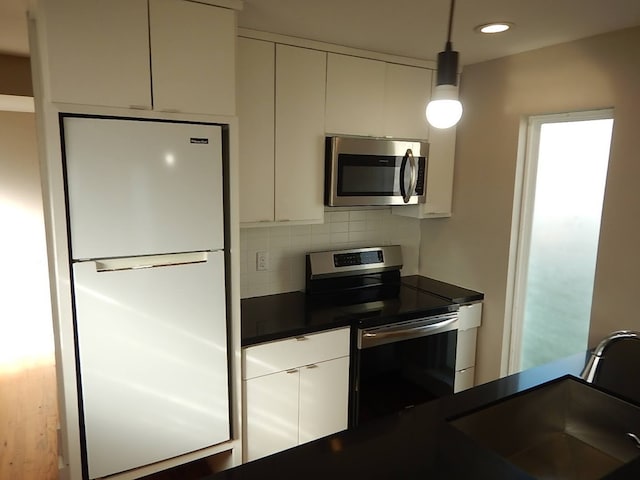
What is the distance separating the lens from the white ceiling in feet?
6.41

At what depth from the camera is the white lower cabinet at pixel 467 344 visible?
118 inches

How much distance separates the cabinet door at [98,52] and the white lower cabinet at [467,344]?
7.40ft

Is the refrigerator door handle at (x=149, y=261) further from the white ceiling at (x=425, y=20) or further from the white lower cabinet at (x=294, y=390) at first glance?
the white ceiling at (x=425, y=20)

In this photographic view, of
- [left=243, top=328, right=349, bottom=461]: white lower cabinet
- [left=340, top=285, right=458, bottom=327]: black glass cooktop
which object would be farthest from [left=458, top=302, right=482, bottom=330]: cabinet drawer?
[left=243, top=328, right=349, bottom=461]: white lower cabinet

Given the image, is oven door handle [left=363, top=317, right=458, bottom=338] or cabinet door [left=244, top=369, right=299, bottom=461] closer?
cabinet door [left=244, top=369, right=299, bottom=461]

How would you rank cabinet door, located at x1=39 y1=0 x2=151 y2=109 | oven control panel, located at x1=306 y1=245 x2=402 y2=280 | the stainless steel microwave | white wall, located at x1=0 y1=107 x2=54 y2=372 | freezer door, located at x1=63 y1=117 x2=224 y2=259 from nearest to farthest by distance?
cabinet door, located at x1=39 y1=0 x2=151 y2=109
freezer door, located at x1=63 y1=117 x2=224 y2=259
the stainless steel microwave
oven control panel, located at x1=306 y1=245 x2=402 y2=280
white wall, located at x1=0 y1=107 x2=54 y2=372

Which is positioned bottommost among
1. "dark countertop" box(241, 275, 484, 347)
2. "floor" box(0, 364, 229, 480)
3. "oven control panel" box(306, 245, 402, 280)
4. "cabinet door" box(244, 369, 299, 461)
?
"floor" box(0, 364, 229, 480)

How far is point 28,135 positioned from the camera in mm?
4027

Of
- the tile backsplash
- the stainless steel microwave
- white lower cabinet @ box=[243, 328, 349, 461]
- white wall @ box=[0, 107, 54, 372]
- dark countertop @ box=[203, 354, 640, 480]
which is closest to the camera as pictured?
dark countertop @ box=[203, 354, 640, 480]

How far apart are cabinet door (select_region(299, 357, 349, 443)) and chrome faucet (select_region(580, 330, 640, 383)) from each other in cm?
130

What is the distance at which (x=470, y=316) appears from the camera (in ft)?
9.87

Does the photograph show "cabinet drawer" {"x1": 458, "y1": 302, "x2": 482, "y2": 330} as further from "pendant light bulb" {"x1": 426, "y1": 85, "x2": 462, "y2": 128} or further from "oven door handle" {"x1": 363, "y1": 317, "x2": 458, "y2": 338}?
"pendant light bulb" {"x1": 426, "y1": 85, "x2": 462, "y2": 128}

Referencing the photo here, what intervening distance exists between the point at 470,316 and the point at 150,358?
200 centimetres

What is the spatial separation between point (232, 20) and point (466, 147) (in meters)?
1.76
